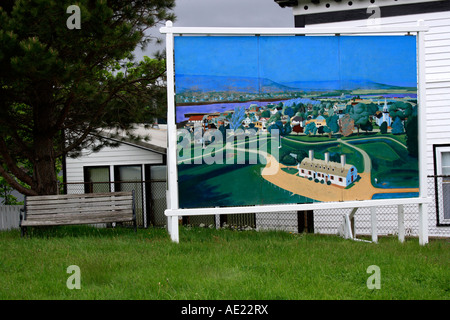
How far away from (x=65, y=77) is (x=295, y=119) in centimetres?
451

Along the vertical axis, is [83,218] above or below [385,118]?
below

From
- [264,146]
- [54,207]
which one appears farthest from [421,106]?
[54,207]

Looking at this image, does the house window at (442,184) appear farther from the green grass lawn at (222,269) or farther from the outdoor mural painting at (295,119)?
the green grass lawn at (222,269)

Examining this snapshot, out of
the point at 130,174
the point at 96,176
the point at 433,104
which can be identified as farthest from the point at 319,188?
the point at 96,176

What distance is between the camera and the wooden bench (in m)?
11.2

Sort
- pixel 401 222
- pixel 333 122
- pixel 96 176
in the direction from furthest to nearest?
1. pixel 96 176
2. pixel 401 222
3. pixel 333 122

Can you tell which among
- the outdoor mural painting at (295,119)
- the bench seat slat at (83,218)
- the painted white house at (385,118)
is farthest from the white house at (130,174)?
the painted white house at (385,118)

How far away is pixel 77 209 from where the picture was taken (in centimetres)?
1154

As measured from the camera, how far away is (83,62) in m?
11.4

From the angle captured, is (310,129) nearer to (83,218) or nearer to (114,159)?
(83,218)

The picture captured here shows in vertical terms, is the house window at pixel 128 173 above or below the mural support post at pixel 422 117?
below

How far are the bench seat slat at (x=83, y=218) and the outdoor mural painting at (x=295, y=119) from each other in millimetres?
2873

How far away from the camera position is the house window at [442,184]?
44.8ft
